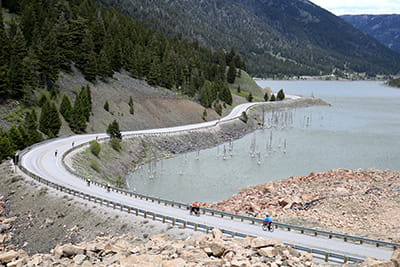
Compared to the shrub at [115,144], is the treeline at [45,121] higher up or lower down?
higher up

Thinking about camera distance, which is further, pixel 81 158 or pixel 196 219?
pixel 81 158

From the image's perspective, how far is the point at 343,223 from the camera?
30.9 meters

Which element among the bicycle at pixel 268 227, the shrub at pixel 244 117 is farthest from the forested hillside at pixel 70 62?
the bicycle at pixel 268 227

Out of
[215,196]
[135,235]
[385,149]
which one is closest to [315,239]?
[135,235]

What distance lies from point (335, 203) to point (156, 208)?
16.1 metres

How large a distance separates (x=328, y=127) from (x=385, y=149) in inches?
1042

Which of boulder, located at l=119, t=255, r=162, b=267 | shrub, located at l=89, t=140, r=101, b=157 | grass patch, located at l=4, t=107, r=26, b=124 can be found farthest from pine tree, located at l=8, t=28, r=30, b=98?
boulder, located at l=119, t=255, r=162, b=267

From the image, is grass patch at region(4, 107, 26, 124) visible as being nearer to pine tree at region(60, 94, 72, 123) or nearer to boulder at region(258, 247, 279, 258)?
pine tree at region(60, 94, 72, 123)

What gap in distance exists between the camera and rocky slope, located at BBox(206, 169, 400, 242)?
3013cm

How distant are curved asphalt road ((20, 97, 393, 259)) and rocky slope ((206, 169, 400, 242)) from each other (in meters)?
3.96

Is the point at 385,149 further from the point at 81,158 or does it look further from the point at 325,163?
the point at 81,158

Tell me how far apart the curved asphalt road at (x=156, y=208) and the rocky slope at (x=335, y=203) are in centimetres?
396

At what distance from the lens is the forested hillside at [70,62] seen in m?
60.8

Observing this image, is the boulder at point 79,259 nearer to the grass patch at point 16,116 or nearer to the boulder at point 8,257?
the boulder at point 8,257
